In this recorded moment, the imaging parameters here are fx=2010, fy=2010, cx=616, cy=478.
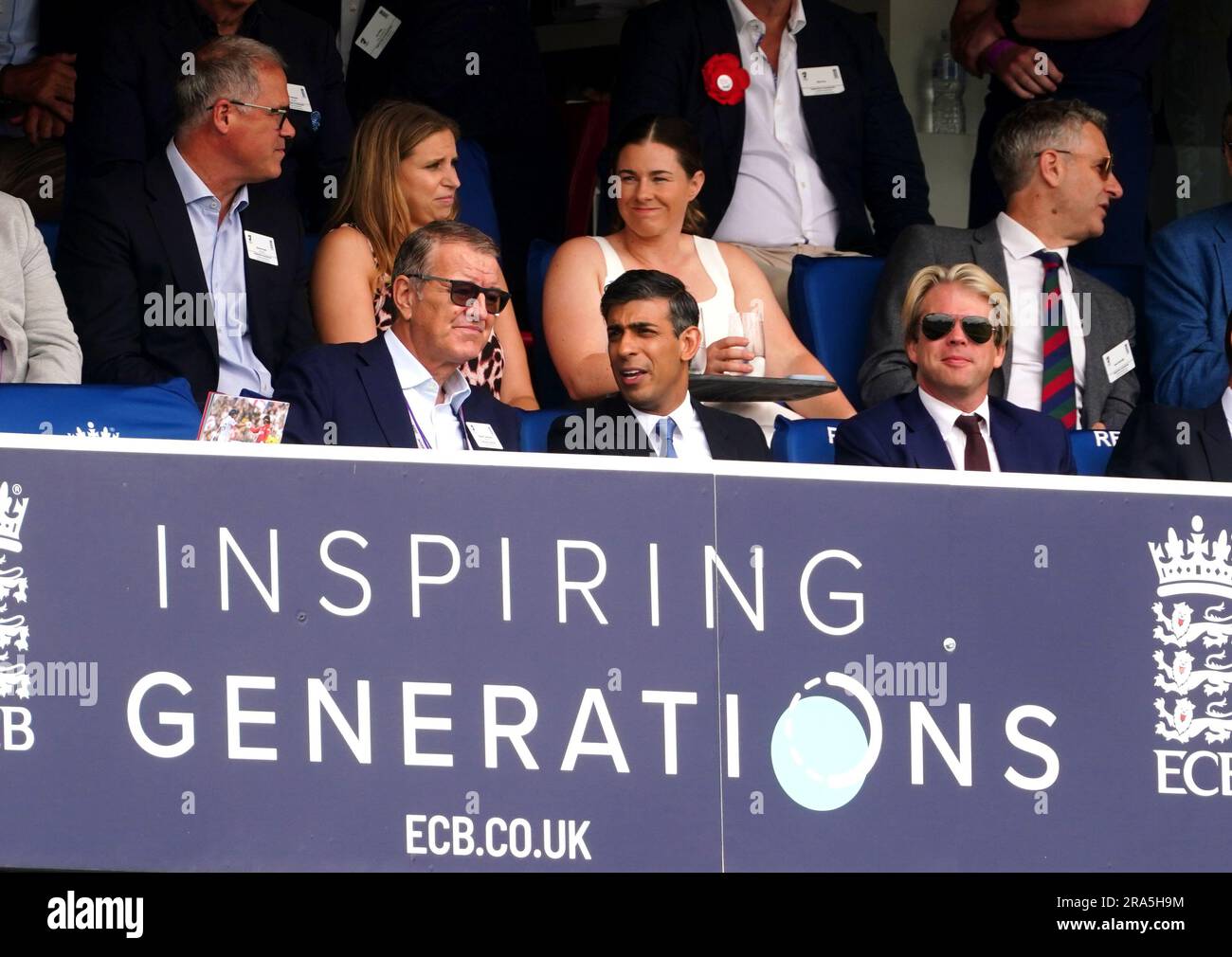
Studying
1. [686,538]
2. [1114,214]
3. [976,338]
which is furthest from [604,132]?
[686,538]

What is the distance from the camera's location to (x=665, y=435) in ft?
14.9

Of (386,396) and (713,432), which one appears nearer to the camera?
(386,396)

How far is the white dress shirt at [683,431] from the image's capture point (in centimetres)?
452

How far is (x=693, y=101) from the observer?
578cm

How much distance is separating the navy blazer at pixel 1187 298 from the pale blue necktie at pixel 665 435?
4.71 ft

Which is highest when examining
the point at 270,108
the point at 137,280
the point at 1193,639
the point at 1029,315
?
the point at 270,108

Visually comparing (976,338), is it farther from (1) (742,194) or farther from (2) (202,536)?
(2) (202,536)

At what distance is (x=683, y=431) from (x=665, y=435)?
0.05m

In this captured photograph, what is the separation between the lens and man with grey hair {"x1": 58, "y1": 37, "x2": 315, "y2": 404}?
468cm

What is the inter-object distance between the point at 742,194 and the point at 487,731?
281 cm

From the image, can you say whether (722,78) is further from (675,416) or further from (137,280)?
(137,280)

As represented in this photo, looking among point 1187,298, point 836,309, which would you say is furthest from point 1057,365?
point 836,309

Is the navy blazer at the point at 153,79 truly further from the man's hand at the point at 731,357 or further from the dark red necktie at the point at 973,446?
the dark red necktie at the point at 973,446

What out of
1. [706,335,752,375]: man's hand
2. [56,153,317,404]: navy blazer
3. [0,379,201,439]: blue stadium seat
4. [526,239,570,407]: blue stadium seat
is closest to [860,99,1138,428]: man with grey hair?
[706,335,752,375]: man's hand
